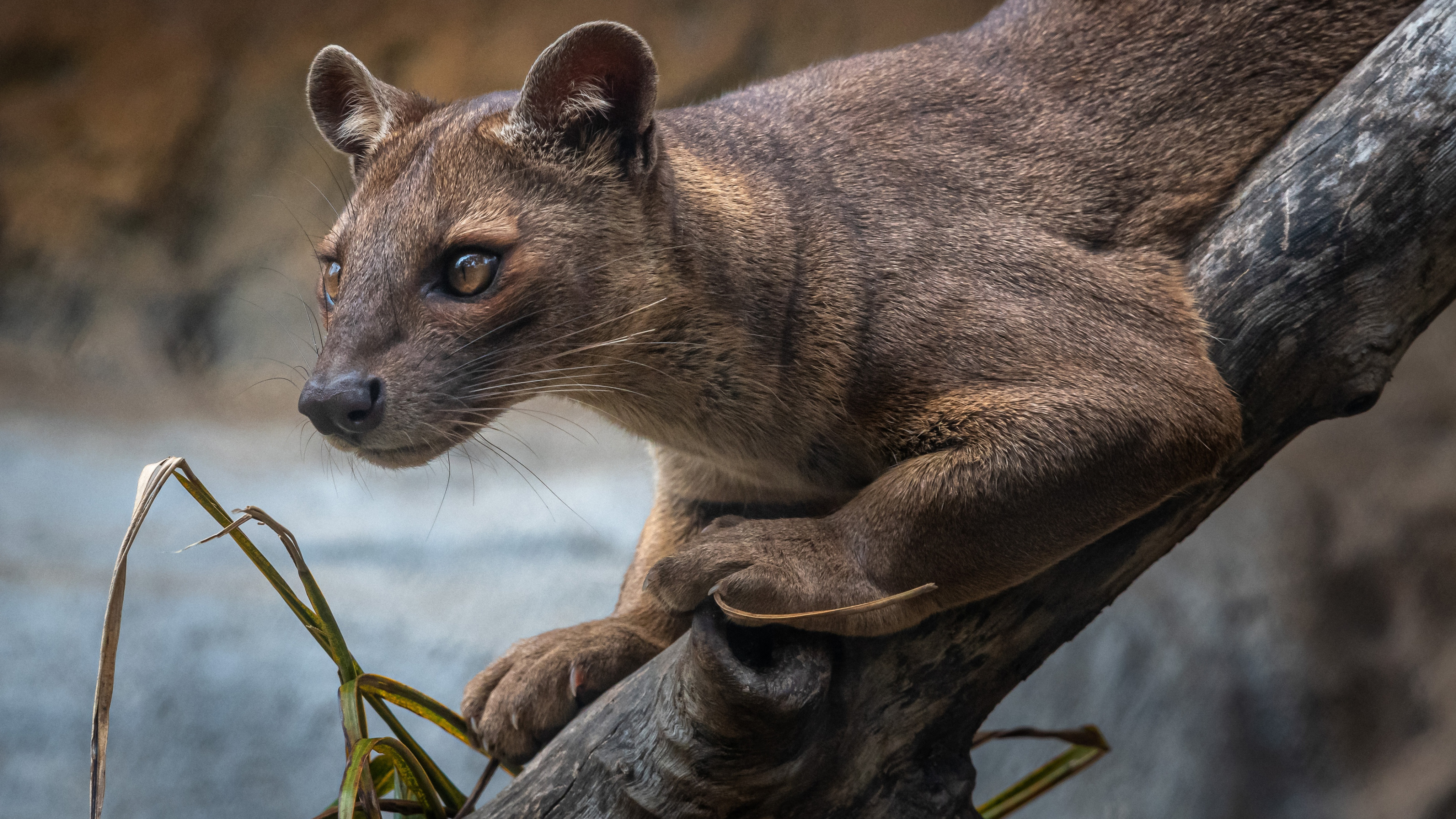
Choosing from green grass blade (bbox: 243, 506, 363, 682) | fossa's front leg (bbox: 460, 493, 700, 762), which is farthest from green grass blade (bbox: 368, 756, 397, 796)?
green grass blade (bbox: 243, 506, 363, 682)

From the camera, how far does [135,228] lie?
625cm

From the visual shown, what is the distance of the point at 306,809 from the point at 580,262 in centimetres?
303

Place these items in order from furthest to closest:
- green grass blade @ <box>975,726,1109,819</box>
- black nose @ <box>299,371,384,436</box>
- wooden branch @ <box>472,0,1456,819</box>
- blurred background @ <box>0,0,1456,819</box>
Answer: blurred background @ <box>0,0,1456,819</box>, green grass blade @ <box>975,726,1109,819</box>, wooden branch @ <box>472,0,1456,819</box>, black nose @ <box>299,371,384,436</box>

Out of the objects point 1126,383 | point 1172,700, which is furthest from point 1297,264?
point 1172,700

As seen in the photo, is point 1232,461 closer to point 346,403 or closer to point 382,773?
point 346,403

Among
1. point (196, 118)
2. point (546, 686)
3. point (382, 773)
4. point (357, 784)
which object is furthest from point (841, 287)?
point (196, 118)

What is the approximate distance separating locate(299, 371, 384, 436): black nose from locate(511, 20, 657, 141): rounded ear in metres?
0.75

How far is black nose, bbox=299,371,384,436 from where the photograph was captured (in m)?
2.22

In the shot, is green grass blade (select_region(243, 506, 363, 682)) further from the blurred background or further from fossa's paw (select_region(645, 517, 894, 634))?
fossa's paw (select_region(645, 517, 894, 634))

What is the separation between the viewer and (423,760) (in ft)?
9.61

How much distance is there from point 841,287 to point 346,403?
1.14m

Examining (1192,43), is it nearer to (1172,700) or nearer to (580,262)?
(580,262)

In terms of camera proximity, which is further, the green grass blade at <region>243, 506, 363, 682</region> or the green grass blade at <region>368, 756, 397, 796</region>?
the green grass blade at <region>368, 756, 397, 796</region>

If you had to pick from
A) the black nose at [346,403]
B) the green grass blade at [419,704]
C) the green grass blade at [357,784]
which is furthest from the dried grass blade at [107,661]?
the green grass blade at [419,704]
